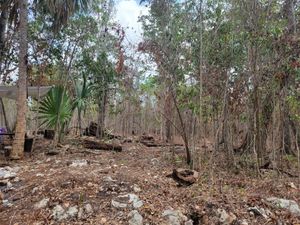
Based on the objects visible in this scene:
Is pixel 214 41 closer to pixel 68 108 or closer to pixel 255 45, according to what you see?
pixel 255 45

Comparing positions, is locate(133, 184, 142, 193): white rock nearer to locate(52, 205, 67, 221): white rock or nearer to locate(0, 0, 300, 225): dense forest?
locate(0, 0, 300, 225): dense forest

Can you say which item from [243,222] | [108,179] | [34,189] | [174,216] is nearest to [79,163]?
[108,179]

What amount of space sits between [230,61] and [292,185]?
2314 mm

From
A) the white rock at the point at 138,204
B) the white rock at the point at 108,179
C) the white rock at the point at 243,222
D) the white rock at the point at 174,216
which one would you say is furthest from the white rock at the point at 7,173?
the white rock at the point at 243,222

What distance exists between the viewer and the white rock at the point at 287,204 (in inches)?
166

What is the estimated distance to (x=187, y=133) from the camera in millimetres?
6391

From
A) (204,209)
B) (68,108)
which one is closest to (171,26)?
(68,108)

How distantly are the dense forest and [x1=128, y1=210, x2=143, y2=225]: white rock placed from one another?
12mm

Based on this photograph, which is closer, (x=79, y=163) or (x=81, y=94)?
(x=79, y=163)

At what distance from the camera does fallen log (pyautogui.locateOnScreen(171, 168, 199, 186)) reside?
4801 millimetres

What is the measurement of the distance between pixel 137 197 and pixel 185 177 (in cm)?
97

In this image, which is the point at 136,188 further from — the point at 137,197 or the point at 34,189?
the point at 34,189

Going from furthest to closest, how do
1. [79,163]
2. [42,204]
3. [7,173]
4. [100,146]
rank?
[100,146], [79,163], [7,173], [42,204]

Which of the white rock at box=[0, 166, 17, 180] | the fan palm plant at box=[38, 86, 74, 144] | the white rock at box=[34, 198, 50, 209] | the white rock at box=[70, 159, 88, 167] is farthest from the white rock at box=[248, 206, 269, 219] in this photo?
the fan palm plant at box=[38, 86, 74, 144]
